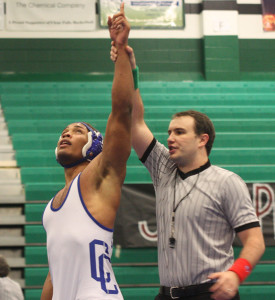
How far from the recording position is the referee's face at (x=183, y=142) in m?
3.12

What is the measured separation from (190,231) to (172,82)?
326 inches

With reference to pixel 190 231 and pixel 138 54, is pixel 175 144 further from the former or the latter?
pixel 138 54

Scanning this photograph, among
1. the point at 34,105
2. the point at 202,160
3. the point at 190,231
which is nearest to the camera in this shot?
the point at 190,231

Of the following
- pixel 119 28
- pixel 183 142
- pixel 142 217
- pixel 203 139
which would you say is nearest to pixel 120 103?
pixel 119 28

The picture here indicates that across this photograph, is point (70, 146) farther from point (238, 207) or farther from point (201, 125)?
point (238, 207)

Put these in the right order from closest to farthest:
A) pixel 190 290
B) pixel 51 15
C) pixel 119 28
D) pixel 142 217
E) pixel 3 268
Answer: pixel 119 28
pixel 190 290
pixel 3 268
pixel 142 217
pixel 51 15

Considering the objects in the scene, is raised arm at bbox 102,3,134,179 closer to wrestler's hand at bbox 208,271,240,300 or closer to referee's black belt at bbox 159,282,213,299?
wrestler's hand at bbox 208,271,240,300

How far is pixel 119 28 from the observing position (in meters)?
2.38

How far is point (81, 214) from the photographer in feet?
8.20

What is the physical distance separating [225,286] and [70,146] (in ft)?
3.33

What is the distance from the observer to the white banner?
11.5 metres

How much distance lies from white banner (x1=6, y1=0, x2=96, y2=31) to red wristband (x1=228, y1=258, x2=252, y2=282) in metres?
9.43

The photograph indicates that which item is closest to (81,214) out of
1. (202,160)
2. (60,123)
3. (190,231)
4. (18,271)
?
(190,231)

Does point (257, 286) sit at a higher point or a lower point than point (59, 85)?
lower
